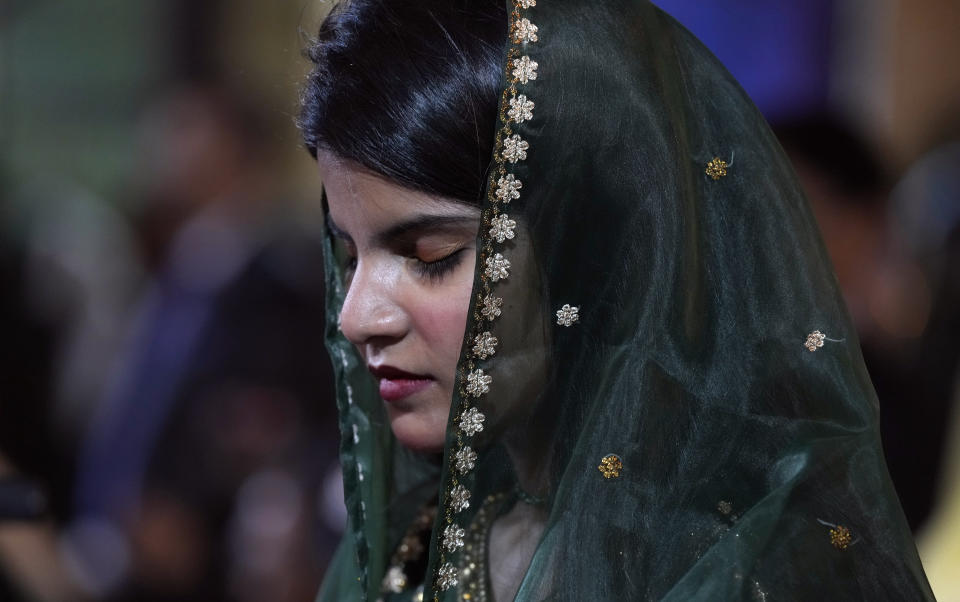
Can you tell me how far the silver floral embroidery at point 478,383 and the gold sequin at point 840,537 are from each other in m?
0.33

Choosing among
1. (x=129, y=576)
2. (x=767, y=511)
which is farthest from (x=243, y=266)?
(x=767, y=511)

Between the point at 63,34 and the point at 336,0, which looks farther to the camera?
the point at 63,34

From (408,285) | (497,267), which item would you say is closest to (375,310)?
(408,285)

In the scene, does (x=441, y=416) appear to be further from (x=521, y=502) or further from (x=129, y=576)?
(x=129, y=576)

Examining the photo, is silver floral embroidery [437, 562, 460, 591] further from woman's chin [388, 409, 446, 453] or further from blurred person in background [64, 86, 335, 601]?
blurred person in background [64, 86, 335, 601]

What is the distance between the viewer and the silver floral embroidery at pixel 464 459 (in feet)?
3.55

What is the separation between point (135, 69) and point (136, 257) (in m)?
0.94

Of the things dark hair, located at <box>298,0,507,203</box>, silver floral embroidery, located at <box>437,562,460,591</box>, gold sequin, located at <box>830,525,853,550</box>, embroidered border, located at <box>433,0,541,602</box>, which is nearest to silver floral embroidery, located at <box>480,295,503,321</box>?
embroidered border, located at <box>433,0,541,602</box>

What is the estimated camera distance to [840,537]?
106 cm

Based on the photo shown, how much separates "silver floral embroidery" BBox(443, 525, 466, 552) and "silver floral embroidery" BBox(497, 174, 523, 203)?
30 cm

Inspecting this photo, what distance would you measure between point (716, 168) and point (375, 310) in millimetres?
353

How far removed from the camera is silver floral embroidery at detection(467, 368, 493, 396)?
3.55ft

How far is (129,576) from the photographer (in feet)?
9.36

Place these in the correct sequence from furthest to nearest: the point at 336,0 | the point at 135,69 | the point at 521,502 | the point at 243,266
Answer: the point at 135,69 < the point at 243,266 < the point at 336,0 < the point at 521,502
